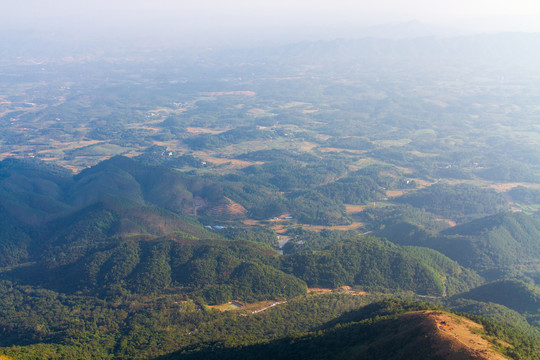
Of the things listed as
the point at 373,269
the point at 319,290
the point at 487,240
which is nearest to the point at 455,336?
the point at 319,290

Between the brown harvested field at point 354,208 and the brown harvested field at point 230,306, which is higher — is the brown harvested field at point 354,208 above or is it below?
below

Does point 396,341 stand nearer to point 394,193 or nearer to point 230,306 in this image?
point 230,306

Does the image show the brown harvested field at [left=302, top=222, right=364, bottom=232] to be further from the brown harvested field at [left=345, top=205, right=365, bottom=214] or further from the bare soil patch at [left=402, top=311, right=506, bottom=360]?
the bare soil patch at [left=402, top=311, right=506, bottom=360]

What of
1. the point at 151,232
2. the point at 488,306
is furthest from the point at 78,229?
the point at 488,306

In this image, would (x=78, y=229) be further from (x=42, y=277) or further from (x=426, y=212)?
(x=426, y=212)

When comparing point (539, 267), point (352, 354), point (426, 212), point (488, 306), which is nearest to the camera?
point (352, 354)

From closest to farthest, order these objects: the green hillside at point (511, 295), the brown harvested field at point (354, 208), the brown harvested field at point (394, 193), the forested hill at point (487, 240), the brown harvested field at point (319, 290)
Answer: the green hillside at point (511, 295)
the brown harvested field at point (319, 290)
the forested hill at point (487, 240)
the brown harvested field at point (354, 208)
the brown harvested field at point (394, 193)

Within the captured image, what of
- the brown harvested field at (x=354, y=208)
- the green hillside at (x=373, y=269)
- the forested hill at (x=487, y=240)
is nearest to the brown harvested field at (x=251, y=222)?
the brown harvested field at (x=354, y=208)

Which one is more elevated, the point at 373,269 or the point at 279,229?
the point at 373,269

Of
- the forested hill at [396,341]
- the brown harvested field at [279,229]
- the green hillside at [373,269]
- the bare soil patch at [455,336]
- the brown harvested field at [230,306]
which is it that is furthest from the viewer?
the brown harvested field at [279,229]

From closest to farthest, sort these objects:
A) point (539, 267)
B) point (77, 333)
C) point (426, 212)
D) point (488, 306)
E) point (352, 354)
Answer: point (352, 354)
point (77, 333)
point (488, 306)
point (539, 267)
point (426, 212)

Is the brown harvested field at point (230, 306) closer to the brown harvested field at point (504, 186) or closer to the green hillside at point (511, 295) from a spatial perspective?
the green hillside at point (511, 295)
